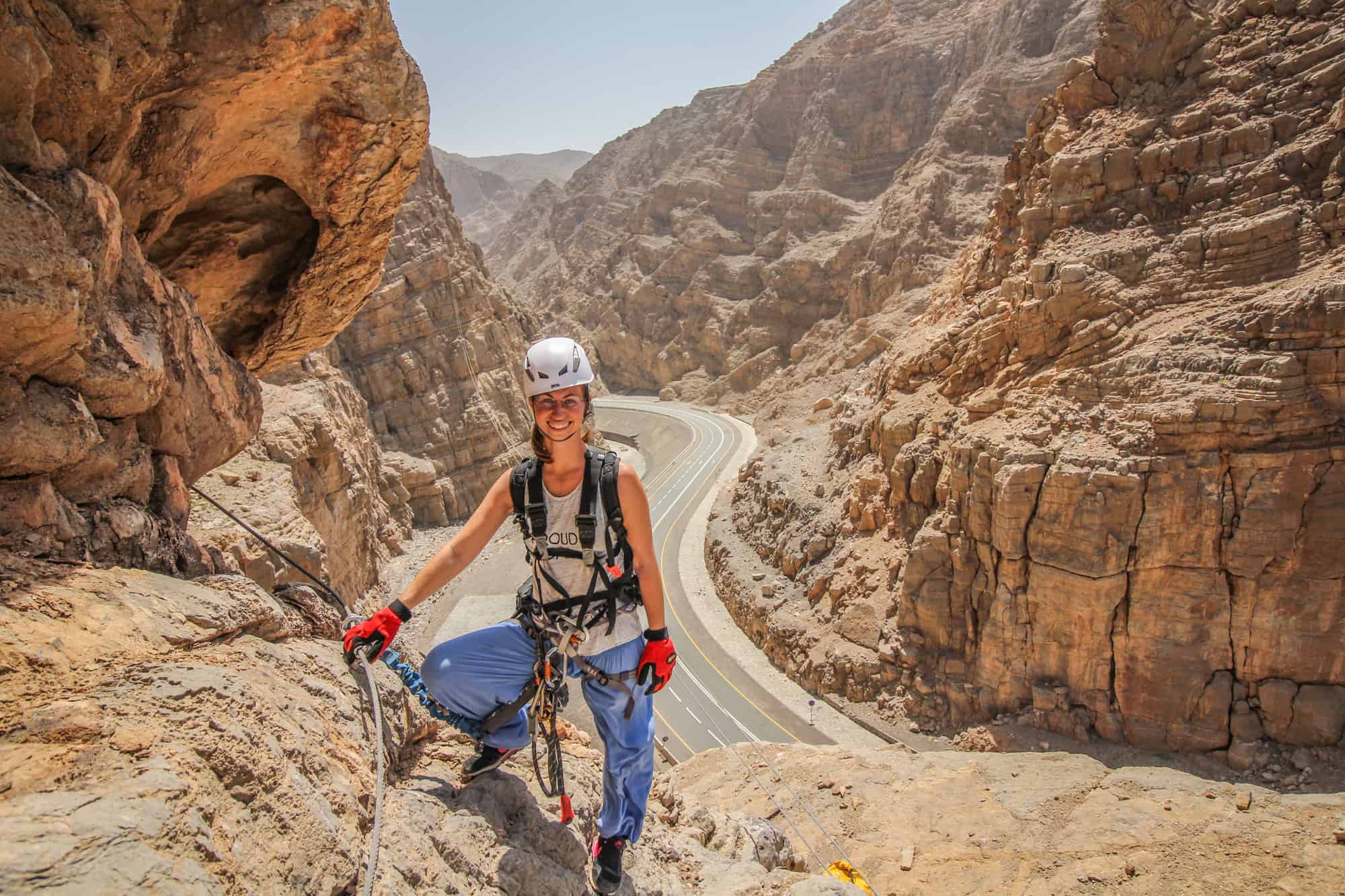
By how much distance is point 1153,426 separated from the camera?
16.7 meters

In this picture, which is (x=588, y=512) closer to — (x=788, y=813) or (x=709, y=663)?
(x=788, y=813)

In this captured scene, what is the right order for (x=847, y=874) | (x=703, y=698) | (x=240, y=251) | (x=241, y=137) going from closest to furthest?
(x=241, y=137) < (x=240, y=251) < (x=847, y=874) < (x=703, y=698)

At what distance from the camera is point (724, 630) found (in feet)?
92.8

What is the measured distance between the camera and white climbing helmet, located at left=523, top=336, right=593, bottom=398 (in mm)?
4824

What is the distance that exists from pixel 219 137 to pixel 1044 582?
1893 cm

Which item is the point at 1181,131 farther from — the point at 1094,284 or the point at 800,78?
the point at 800,78

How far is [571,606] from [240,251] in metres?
6.54

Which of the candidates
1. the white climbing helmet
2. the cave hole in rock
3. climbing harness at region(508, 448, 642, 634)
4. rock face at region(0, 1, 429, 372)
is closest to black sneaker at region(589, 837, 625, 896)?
climbing harness at region(508, 448, 642, 634)

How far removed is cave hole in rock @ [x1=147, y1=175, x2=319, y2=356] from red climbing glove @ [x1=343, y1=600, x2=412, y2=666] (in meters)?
4.74

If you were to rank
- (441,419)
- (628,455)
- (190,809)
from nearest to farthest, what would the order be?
(190,809) < (441,419) < (628,455)

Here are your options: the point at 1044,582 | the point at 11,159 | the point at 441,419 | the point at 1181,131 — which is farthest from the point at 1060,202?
the point at 441,419

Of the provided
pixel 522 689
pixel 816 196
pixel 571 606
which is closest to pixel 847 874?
pixel 522 689

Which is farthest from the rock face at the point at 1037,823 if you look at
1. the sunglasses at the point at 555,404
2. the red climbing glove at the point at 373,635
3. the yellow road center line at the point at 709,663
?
the yellow road center line at the point at 709,663

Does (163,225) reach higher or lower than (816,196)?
lower
